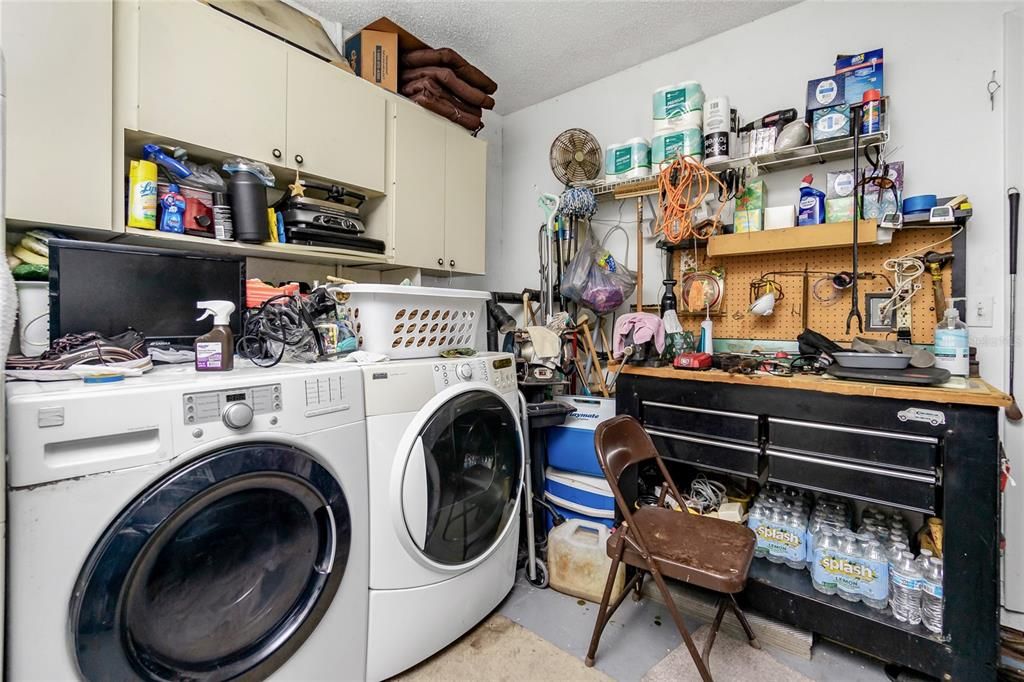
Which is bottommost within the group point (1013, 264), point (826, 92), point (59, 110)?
point (1013, 264)

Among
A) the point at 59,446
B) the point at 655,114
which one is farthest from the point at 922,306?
the point at 59,446

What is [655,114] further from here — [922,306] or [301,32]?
[301,32]

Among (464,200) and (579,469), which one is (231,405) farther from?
(464,200)

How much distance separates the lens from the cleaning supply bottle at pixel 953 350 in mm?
1629

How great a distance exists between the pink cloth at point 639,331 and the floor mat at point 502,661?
119 centimetres

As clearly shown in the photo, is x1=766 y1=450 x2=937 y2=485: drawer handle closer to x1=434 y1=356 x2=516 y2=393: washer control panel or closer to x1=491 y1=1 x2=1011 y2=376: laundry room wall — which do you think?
x1=491 y1=1 x2=1011 y2=376: laundry room wall

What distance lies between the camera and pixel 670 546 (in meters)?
1.49

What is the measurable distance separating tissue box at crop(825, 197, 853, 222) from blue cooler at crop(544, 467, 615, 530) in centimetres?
151

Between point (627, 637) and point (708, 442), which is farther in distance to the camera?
point (708, 442)

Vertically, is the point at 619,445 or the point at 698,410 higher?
the point at 698,410

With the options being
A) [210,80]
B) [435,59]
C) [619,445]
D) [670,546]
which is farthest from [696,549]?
[435,59]

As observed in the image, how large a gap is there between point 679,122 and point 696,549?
191 centimetres

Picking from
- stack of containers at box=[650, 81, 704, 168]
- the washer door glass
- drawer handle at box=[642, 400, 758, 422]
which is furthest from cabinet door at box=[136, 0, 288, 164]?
drawer handle at box=[642, 400, 758, 422]

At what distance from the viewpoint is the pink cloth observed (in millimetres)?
2021
